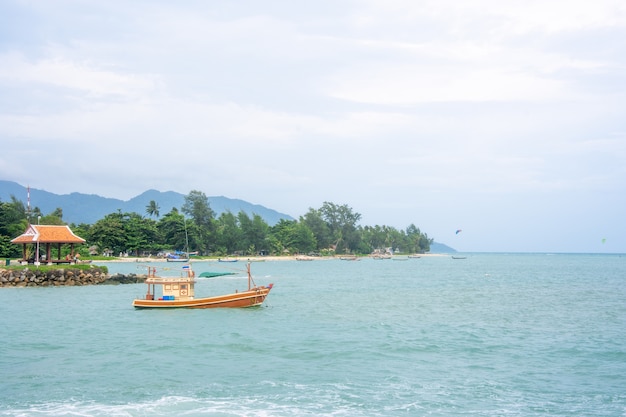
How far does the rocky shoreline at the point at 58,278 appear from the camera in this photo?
5216 cm

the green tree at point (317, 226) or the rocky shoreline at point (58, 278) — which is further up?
the green tree at point (317, 226)

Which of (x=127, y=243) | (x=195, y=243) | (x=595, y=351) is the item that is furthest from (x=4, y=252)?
(x=595, y=351)

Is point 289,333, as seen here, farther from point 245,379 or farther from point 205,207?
point 205,207

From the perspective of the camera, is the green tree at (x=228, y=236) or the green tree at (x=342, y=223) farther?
the green tree at (x=342, y=223)

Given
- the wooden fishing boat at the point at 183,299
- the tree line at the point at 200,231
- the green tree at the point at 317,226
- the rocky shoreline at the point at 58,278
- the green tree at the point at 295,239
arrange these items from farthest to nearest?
the green tree at the point at 317,226 < the green tree at the point at 295,239 < the tree line at the point at 200,231 < the rocky shoreline at the point at 58,278 < the wooden fishing boat at the point at 183,299

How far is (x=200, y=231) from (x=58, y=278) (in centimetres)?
7049

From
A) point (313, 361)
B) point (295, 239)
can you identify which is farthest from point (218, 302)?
point (295, 239)

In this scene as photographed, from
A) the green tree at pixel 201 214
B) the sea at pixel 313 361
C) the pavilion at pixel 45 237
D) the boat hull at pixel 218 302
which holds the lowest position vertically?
the sea at pixel 313 361

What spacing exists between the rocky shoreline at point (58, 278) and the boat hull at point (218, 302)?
77.7 ft

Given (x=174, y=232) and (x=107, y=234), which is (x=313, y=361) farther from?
(x=174, y=232)

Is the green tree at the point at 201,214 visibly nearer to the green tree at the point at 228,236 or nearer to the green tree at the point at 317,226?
the green tree at the point at 228,236

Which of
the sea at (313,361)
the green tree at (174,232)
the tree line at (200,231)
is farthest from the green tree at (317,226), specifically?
the sea at (313,361)

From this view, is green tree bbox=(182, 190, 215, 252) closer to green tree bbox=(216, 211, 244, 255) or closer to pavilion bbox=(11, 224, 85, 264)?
green tree bbox=(216, 211, 244, 255)

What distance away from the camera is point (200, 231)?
12475 cm
